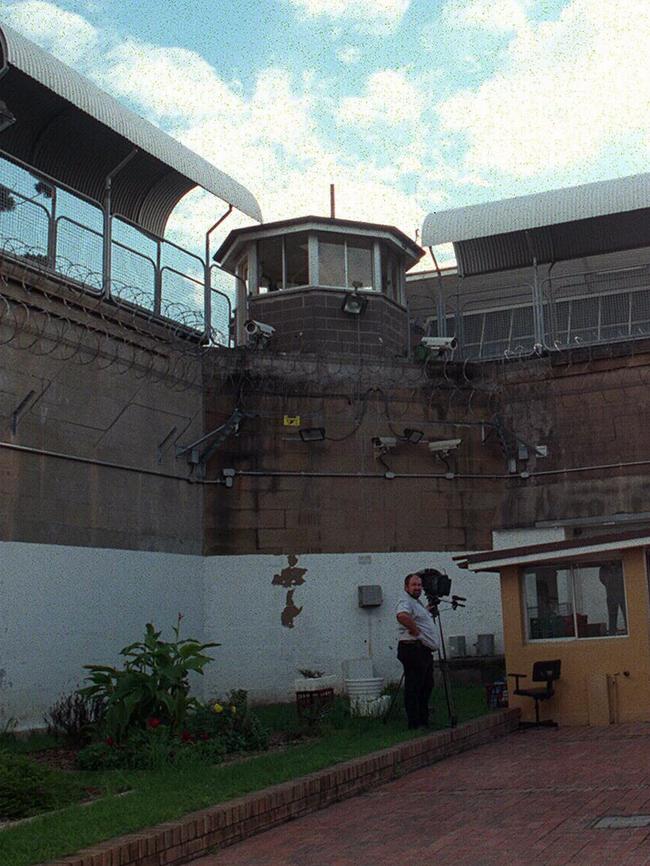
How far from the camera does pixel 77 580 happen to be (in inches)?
564

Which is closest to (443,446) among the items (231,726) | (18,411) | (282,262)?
(282,262)

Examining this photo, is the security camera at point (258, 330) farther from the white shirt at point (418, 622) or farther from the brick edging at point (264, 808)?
the brick edging at point (264, 808)

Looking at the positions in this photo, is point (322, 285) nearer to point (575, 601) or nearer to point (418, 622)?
point (575, 601)

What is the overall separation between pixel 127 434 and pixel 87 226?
10.1ft

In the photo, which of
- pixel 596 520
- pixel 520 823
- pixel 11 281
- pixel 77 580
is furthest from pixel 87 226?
pixel 520 823

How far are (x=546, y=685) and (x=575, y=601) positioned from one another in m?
1.13

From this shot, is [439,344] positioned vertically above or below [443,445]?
above

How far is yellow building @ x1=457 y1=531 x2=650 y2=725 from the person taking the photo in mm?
13039

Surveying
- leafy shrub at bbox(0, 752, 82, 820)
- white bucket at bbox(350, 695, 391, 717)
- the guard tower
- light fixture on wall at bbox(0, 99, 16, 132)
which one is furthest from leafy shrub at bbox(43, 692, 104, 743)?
the guard tower

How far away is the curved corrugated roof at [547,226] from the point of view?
19422 mm

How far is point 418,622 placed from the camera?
1215cm

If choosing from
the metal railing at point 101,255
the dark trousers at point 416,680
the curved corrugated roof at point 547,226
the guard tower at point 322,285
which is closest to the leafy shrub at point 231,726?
Answer: the dark trousers at point 416,680

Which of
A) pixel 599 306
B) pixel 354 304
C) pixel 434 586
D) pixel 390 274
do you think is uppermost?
pixel 390 274

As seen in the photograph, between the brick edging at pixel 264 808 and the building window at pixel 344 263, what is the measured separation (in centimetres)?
1070
